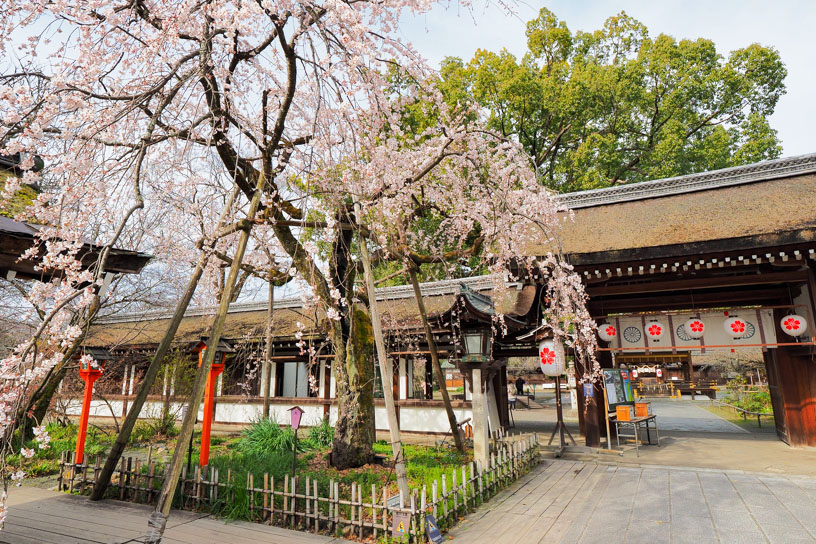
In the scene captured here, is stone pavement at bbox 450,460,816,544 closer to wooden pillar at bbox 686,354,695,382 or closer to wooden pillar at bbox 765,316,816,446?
wooden pillar at bbox 765,316,816,446

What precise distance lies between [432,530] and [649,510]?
303 centimetres

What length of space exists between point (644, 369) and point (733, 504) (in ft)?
107

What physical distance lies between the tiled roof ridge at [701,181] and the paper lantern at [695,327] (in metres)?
3.72

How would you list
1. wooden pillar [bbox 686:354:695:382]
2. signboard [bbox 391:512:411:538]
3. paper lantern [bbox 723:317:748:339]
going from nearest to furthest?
signboard [bbox 391:512:411:538] < paper lantern [bbox 723:317:748:339] < wooden pillar [bbox 686:354:695:382]

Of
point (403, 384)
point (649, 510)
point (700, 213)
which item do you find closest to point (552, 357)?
point (649, 510)

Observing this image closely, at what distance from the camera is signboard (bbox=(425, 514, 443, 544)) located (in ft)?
15.1

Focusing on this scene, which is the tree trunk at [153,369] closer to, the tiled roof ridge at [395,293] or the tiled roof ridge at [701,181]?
the tiled roof ridge at [395,293]

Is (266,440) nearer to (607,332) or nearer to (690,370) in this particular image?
(607,332)

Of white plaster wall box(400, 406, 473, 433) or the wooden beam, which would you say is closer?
the wooden beam

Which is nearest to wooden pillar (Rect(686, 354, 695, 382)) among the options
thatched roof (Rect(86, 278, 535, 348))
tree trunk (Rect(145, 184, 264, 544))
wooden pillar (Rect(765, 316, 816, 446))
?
wooden pillar (Rect(765, 316, 816, 446))

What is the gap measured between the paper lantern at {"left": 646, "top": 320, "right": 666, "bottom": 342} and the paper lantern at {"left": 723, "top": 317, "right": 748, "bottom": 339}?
3.85ft

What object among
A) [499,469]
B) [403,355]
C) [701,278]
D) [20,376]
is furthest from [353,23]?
[403,355]

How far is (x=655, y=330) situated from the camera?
952 centimetres

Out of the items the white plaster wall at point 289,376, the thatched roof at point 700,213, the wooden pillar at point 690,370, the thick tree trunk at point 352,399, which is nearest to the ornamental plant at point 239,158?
the thick tree trunk at point 352,399
